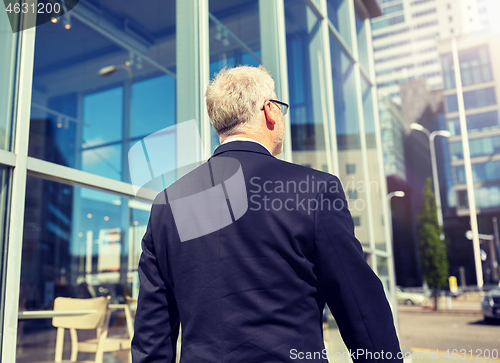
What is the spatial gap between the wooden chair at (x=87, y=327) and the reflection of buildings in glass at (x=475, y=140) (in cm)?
5518

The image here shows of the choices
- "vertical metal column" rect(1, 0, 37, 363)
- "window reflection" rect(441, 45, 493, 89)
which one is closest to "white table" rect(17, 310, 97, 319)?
"vertical metal column" rect(1, 0, 37, 363)

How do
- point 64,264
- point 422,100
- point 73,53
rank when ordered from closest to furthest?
1. point 73,53
2. point 64,264
3. point 422,100

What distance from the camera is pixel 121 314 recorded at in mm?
4691

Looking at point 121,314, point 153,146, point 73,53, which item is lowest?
point 121,314

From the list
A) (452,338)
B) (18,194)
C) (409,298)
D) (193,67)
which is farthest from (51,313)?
(409,298)

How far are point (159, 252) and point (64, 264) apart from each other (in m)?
11.2

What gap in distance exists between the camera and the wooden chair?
363cm

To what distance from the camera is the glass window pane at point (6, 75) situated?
2184 millimetres

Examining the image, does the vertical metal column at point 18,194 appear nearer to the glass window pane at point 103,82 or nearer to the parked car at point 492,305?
the glass window pane at point 103,82

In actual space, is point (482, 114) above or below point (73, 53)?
above

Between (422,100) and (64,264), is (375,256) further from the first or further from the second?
(422,100)

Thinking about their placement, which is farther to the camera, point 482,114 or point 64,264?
point 482,114

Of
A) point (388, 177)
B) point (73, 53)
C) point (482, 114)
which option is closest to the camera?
point (73, 53)

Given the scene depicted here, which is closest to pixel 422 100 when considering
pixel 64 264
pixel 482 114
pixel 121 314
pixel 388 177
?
pixel 482 114
